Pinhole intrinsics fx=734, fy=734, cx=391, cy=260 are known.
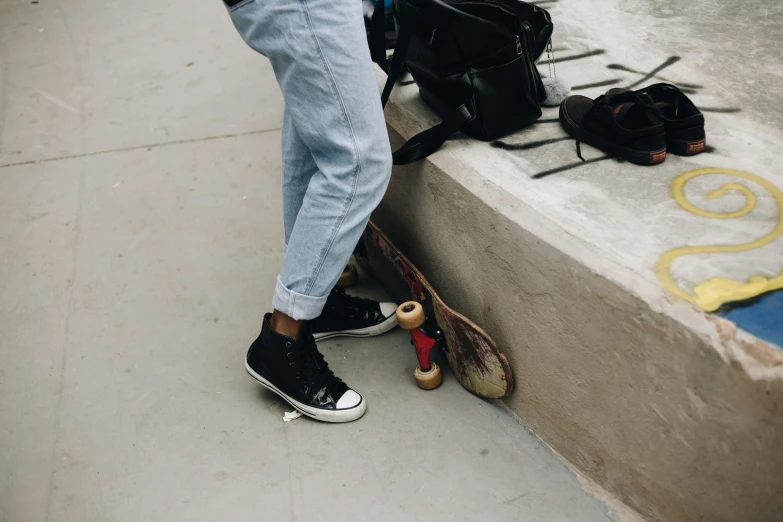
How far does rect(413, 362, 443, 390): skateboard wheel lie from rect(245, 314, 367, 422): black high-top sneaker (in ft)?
0.62

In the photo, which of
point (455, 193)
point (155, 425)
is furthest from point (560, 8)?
point (155, 425)

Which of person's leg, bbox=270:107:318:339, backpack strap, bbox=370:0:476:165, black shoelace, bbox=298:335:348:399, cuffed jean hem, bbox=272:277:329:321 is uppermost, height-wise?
backpack strap, bbox=370:0:476:165

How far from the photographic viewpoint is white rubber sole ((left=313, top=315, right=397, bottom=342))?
2.52 metres

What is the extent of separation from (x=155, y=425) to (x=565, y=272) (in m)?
1.32

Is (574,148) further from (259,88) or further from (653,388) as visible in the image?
(259,88)

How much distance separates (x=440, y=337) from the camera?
2281mm

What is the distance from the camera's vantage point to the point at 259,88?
4.17 meters

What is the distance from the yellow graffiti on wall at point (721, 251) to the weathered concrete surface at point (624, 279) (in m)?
0.02

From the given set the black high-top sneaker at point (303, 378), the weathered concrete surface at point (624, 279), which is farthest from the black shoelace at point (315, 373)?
the weathered concrete surface at point (624, 279)

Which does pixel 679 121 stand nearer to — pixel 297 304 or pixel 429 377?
pixel 429 377

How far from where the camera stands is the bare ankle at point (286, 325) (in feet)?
6.98

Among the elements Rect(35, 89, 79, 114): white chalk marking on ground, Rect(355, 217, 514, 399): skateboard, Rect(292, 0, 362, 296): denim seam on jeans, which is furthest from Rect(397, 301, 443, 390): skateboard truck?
Rect(35, 89, 79, 114): white chalk marking on ground

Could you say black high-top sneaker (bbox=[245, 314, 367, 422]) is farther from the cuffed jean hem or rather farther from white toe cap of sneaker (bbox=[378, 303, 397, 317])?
white toe cap of sneaker (bbox=[378, 303, 397, 317])

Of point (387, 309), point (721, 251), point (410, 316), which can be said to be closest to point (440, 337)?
point (410, 316)
